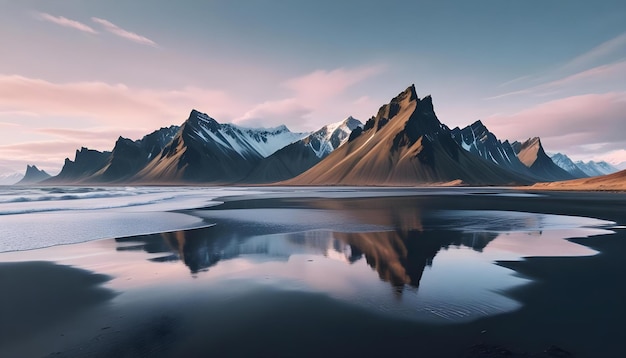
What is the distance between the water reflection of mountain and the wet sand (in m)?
4.04

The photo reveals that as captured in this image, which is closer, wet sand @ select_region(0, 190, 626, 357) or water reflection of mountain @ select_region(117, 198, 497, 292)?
wet sand @ select_region(0, 190, 626, 357)

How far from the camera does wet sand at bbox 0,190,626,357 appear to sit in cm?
892

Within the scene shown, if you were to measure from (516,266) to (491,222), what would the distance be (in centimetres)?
1924

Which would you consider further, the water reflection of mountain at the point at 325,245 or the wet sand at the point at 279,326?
the water reflection of mountain at the point at 325,245

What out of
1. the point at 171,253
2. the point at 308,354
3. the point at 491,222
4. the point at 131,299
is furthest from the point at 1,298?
the point at 491,222

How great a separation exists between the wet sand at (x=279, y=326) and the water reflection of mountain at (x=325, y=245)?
4.04 metres

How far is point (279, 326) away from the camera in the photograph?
10336 millimetres

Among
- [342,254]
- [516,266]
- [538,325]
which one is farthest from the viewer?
[342,254]

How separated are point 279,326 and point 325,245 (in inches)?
496

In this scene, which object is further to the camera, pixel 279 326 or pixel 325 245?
pixel 325 245

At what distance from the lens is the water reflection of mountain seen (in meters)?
17.7

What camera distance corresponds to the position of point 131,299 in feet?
42.2

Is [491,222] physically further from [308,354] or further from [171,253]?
[308,354]

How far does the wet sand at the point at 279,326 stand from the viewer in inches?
351
